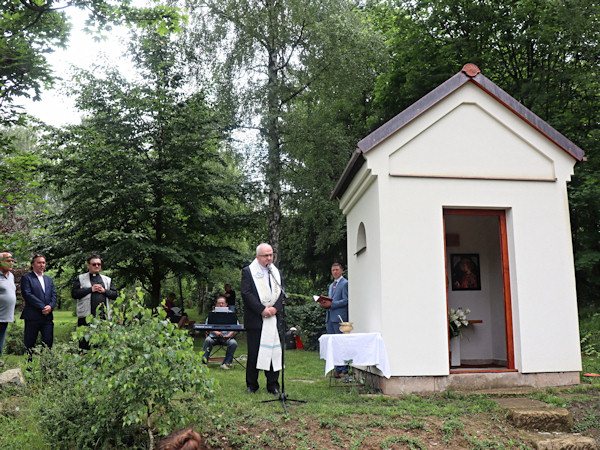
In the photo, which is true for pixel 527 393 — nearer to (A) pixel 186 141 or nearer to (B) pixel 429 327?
(B) pixel 429 327

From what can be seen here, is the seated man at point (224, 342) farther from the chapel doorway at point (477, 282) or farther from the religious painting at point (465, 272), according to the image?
the religious painting at point (465, 272)

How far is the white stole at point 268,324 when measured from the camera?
260 inches

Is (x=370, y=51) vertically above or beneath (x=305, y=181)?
above

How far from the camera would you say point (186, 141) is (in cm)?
1382

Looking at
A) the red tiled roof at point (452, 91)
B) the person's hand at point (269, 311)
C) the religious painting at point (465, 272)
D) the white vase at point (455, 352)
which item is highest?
the red tiled roof at point (452, 91)

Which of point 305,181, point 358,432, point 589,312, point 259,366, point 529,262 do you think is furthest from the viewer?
point 305,181

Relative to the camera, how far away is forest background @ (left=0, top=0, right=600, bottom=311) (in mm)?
13219

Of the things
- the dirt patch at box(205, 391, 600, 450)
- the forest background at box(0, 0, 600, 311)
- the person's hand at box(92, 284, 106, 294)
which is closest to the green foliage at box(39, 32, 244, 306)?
the forest background at box(0, 0, 600, 311)

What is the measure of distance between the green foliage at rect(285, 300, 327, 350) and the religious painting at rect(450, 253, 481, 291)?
498 centimetres

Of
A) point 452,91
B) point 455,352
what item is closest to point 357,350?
point 455,352

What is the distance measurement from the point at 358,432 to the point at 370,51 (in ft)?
41.8

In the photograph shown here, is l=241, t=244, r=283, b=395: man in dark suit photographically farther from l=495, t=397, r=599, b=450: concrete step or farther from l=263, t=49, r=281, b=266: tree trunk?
l=263, t=49, r=281, b=266: tree trunk

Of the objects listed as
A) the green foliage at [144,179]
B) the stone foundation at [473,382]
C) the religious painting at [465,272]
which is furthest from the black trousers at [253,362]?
the green foliage at [144,179]

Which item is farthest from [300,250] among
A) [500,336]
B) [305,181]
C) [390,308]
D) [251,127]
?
[390,308]
